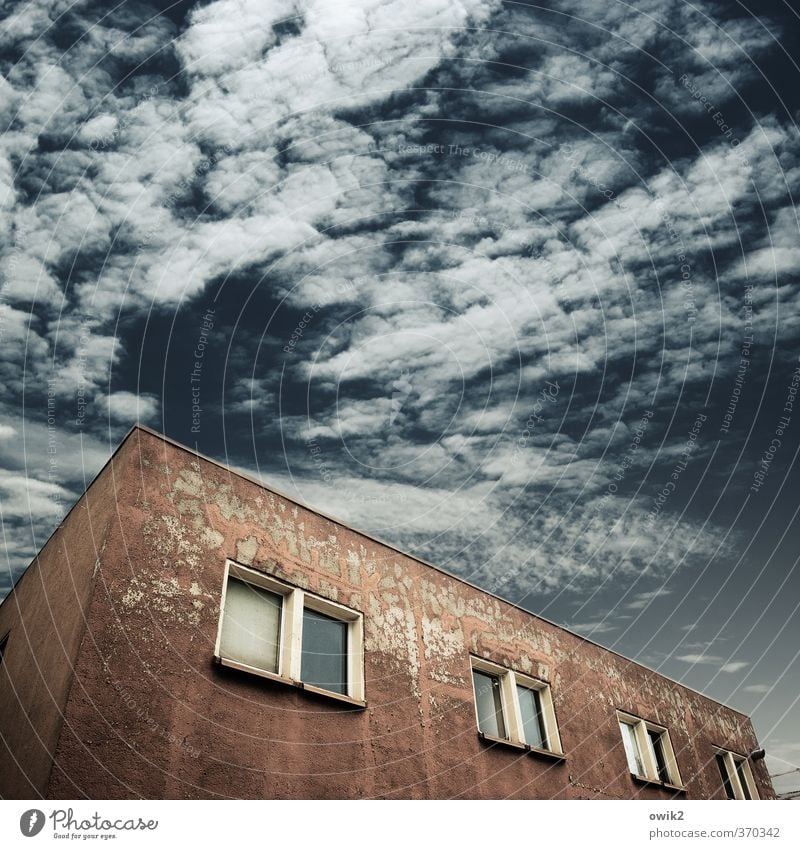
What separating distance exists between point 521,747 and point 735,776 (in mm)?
10102

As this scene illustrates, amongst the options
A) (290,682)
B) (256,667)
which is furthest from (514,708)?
(256,667)

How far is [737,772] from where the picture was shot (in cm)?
1769

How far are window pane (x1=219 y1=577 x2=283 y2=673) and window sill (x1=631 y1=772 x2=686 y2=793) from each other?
9401mm

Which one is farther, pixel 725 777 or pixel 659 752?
pixel 725 777

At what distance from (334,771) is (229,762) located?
1643mm

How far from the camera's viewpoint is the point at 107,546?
8156 mm

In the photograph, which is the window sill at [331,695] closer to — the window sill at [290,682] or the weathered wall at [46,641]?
the window sill at [290,682]

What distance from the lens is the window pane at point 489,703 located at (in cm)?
1157

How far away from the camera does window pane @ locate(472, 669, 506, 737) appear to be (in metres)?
11.6

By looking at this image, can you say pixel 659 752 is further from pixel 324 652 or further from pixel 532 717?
pixel 324 652
